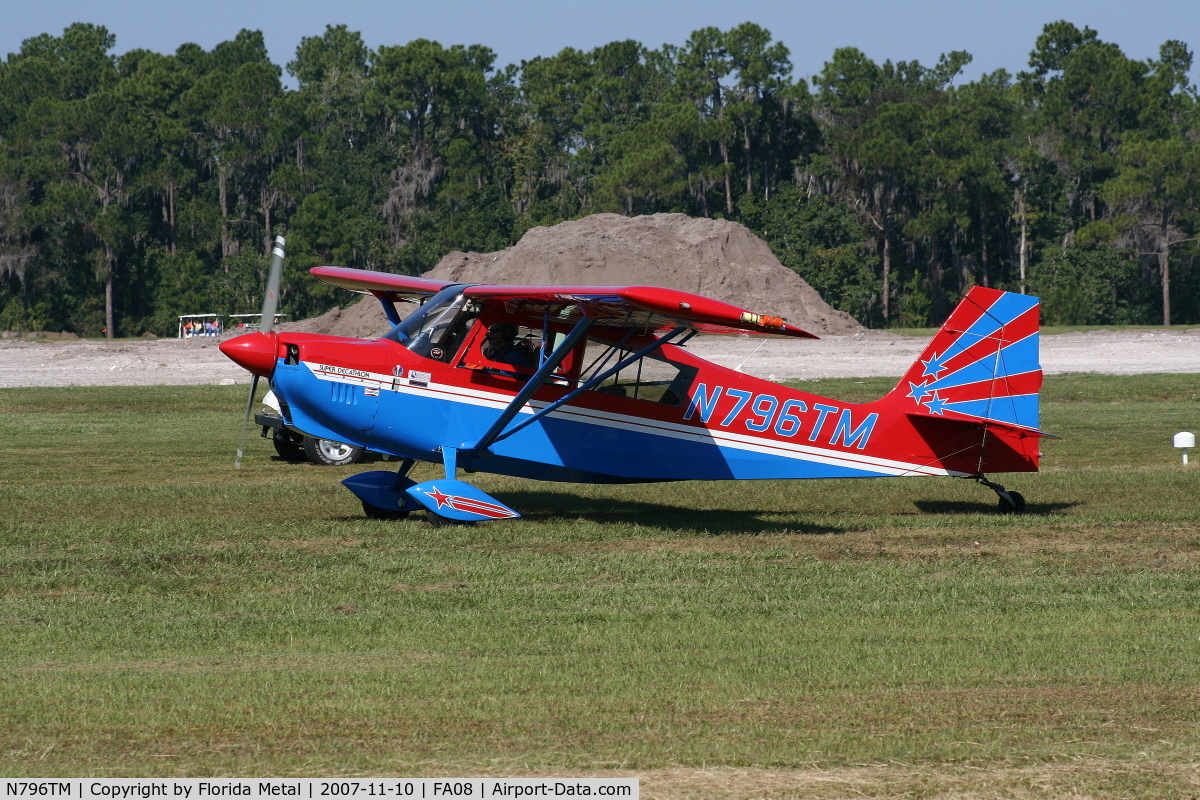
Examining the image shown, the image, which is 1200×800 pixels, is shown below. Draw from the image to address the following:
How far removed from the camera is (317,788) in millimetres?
5355

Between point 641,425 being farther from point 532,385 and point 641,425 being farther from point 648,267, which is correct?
point 648,267

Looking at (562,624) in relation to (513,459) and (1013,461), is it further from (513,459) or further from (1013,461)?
(1013,461)

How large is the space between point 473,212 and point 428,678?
77.1 metres

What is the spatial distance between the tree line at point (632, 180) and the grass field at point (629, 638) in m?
60.5

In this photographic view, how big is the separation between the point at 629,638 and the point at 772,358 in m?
34.1

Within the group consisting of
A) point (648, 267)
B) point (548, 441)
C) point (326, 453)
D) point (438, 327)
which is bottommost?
point (326, 453)

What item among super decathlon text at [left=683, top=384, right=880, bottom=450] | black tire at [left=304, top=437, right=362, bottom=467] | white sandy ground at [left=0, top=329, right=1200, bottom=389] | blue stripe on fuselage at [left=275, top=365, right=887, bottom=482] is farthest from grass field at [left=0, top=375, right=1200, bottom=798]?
white sandy ground at [left=0, top=329, right=1200, bottom=389]

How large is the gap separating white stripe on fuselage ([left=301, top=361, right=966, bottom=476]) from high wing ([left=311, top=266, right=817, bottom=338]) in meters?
0.97

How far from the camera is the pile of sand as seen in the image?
187ft

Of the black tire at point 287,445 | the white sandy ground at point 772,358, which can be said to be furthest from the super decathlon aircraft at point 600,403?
the white sandy ground at point 772,358

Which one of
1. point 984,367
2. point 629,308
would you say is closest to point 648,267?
point 984,367

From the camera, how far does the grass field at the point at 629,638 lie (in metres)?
5.87

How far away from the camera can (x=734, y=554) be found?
11.5m

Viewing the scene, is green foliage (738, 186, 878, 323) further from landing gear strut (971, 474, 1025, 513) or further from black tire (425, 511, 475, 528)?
black tire (425, 511, 475, 528)
